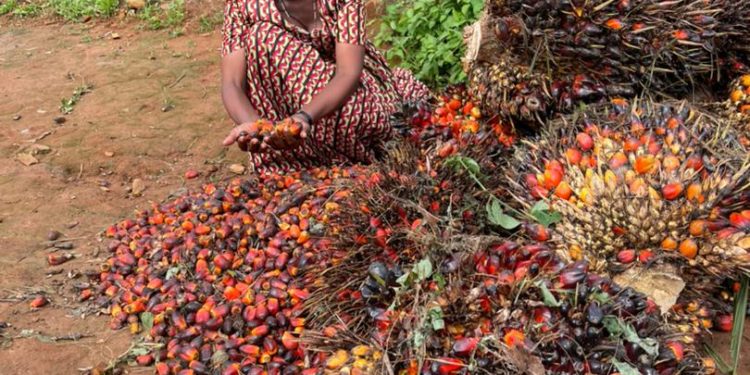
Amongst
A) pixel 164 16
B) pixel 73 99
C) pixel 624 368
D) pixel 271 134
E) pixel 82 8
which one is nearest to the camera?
pixel 624 368

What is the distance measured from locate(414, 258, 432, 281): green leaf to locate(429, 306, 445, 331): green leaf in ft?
0.42

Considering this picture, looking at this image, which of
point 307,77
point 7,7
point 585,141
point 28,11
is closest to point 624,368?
point 585,141

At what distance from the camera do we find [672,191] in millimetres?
1912

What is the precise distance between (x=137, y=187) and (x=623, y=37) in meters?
2.58

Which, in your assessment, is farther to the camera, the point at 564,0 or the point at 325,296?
the point at 564,0

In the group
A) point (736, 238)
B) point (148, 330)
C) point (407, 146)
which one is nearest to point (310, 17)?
point (407, 146)

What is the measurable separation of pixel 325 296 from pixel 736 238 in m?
1.16

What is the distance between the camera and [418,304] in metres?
1.68

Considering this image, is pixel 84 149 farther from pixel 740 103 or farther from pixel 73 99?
pixel 740 103

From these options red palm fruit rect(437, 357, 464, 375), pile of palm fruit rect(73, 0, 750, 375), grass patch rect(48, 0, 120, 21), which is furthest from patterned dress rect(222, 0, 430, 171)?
grass patch rect(48, 0, 120, 21)

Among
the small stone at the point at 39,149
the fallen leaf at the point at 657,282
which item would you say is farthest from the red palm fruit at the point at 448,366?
the small stone at the point at 39,149

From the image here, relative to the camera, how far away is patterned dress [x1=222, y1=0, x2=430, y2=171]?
3158mm

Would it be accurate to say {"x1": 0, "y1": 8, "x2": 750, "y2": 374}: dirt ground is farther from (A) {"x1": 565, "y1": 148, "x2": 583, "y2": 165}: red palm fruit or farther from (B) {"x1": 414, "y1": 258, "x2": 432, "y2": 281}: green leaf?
(B) {"x1": 414, "y1": 258, "x2": 432, "y2": 281}: green leaf

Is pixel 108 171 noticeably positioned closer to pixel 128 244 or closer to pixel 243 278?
pixel 128 244
